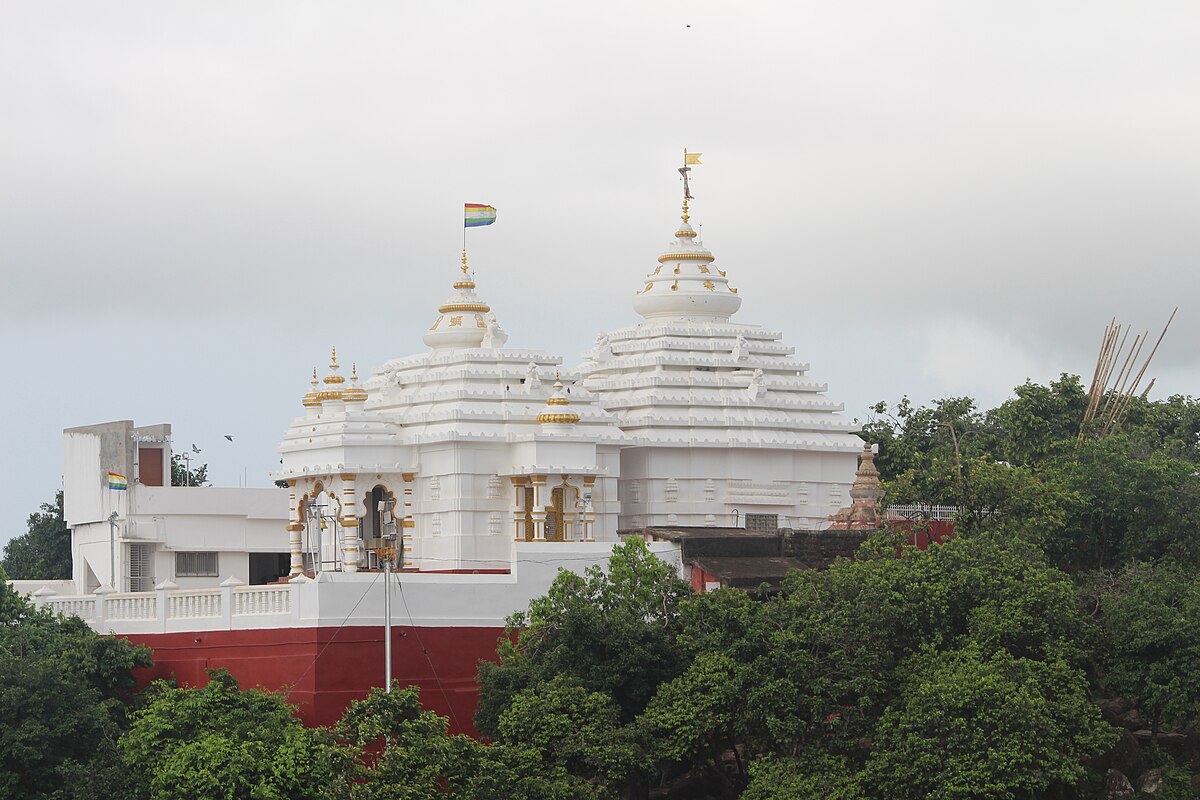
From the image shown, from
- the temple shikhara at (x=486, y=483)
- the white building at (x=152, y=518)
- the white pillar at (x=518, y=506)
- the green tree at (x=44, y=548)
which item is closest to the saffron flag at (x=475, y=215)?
the temple shikhara at (x=486, y=483)

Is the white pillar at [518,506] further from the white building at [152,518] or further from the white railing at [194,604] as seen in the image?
the white building at [152,518]

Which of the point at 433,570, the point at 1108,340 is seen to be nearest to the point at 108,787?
the point at 433,570

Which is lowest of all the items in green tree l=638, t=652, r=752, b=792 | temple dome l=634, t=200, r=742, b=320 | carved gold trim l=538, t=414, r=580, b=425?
green tree l=638, t=652, r=752, b=792

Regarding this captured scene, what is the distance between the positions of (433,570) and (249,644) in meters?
7.38

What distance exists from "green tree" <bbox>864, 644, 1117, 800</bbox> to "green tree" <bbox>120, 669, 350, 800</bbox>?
9.29 m

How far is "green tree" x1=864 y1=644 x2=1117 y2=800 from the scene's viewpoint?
38750 millimetres

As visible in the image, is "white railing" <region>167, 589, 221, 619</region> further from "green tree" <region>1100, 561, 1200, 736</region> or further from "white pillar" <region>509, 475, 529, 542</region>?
"green tree" <region>1100, 561, 1200, 736</region>

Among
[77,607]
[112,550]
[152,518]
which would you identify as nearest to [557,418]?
[77,607]

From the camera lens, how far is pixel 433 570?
5144 cm

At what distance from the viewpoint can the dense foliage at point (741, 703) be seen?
39125mm

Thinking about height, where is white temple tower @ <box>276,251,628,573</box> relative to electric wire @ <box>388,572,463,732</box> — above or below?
above

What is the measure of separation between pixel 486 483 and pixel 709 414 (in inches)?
240

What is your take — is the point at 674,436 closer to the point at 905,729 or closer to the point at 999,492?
the point at 999,492

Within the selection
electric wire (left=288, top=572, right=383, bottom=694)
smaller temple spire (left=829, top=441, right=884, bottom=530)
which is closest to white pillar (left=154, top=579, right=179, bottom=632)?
electric wire (left=288, top=572, right=383, bottom=694)
